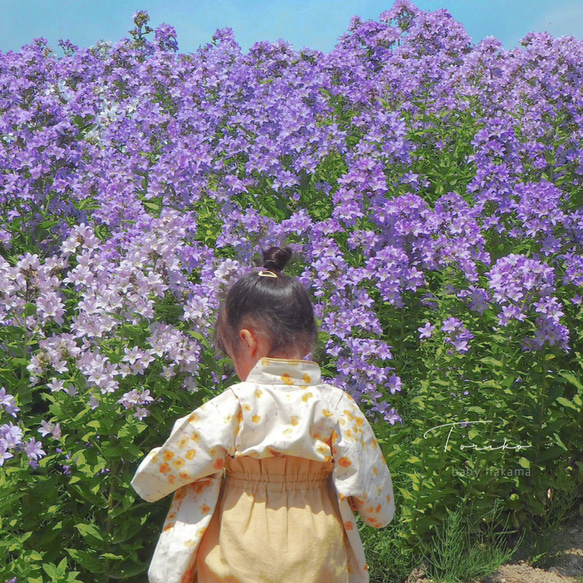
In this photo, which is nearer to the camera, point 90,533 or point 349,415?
point 349,415

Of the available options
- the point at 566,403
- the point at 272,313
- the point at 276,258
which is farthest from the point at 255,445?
the point at 566,403

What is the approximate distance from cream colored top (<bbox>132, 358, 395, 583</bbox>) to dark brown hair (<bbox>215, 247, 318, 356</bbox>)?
0.32 ft

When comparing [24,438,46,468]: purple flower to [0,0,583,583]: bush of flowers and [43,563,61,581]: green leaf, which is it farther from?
[43,563,61,581]: green leaf

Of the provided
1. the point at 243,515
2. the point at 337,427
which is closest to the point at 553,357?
the point at 337,427

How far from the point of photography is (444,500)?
4.37 metres

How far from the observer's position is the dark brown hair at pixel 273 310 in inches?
109

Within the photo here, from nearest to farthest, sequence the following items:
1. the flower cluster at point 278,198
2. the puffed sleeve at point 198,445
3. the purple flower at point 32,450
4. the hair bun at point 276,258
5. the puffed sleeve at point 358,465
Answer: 1. the puffed sleeve at point 198,445
2. the puffed sleeve at point 358,465
3. the hair bun at point 276,258
4. the purple flower at point 32,450
5. the flower cluster at point 278,198

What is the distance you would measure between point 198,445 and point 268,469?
0.84 feet

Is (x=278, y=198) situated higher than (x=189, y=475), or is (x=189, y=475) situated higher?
(x=278, y=198)

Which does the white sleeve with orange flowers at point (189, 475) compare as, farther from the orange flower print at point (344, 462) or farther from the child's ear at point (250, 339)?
the orange flower print at point (344, 462)

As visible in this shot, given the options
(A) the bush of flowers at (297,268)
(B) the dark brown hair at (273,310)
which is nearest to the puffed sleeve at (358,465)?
(B) the dark brown hair at (273,310)

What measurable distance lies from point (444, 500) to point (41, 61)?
5.07 m

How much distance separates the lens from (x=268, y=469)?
2697 millimetres

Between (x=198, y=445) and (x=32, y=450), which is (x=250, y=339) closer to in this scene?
(x=198, y=445)
